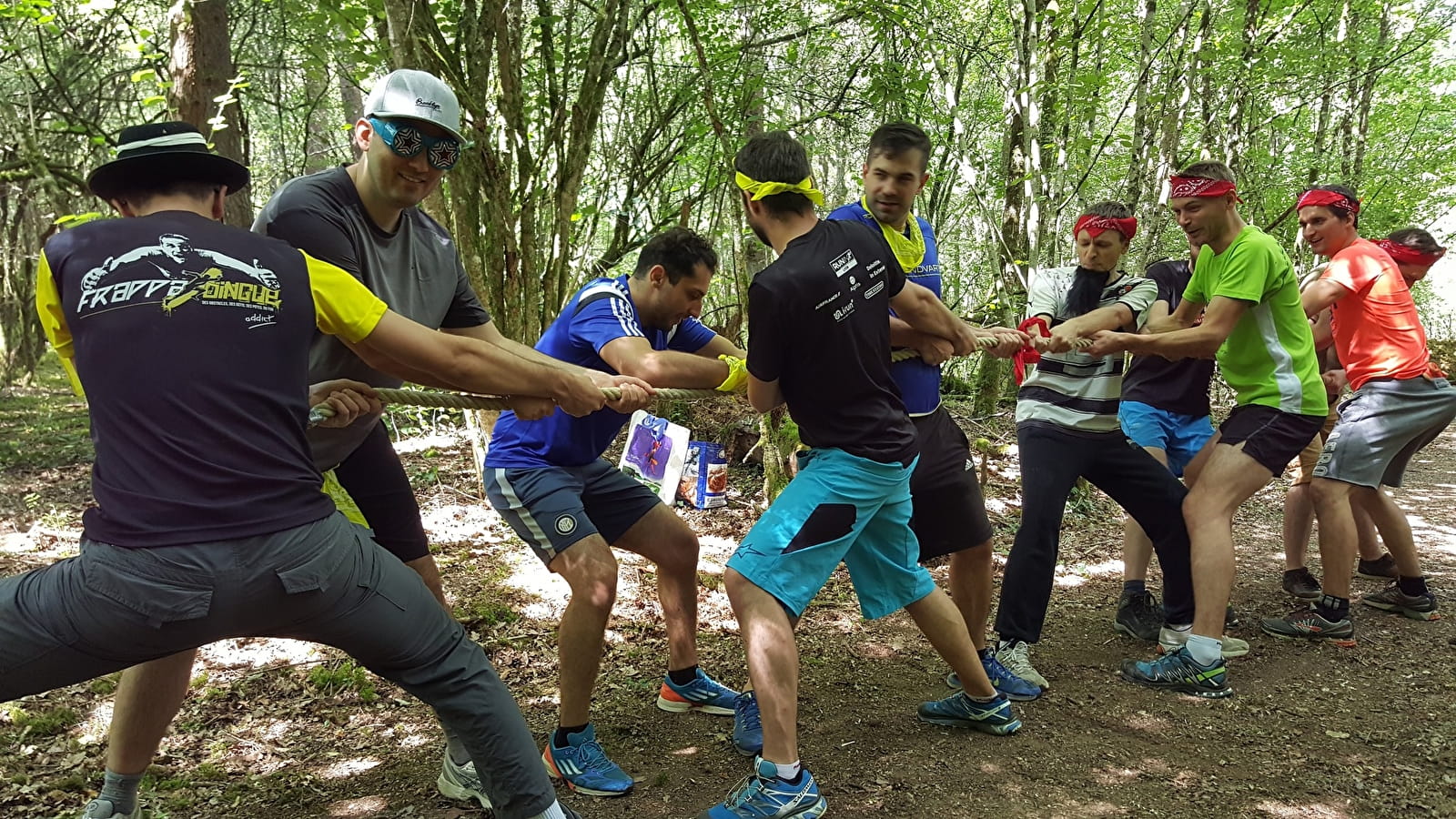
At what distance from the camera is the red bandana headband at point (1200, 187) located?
3943 millimetres

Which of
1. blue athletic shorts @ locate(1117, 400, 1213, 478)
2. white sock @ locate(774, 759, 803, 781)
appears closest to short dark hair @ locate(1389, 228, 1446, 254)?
blue athletic shorts @ locate(1117, 400, 1213, 478)

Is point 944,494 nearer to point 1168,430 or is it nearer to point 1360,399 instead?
point 1168,430

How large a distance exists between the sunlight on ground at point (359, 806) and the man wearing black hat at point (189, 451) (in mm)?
1132

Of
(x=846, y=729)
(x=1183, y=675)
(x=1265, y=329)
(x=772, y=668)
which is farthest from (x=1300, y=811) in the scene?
(x=1265, y=329)

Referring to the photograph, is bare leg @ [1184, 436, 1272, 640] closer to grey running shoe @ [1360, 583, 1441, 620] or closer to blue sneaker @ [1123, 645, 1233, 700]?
blue sneaker @ [1123, 645, 1233, 700]

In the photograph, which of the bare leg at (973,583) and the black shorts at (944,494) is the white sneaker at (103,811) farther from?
the bare leg at (973,583)

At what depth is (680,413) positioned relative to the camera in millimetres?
7488

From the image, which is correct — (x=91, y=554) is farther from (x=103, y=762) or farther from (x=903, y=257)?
(x=903, y=257)

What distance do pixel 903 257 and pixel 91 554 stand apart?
9.37 ft

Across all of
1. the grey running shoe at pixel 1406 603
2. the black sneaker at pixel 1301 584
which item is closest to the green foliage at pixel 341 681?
the black sneaker at pixel 1301 584

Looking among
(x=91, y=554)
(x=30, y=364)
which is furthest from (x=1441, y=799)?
(x=30, y=364)

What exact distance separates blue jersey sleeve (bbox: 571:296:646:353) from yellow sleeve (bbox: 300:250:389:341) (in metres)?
1.08

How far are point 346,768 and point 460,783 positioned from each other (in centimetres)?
55

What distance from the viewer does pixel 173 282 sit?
6.23ft
